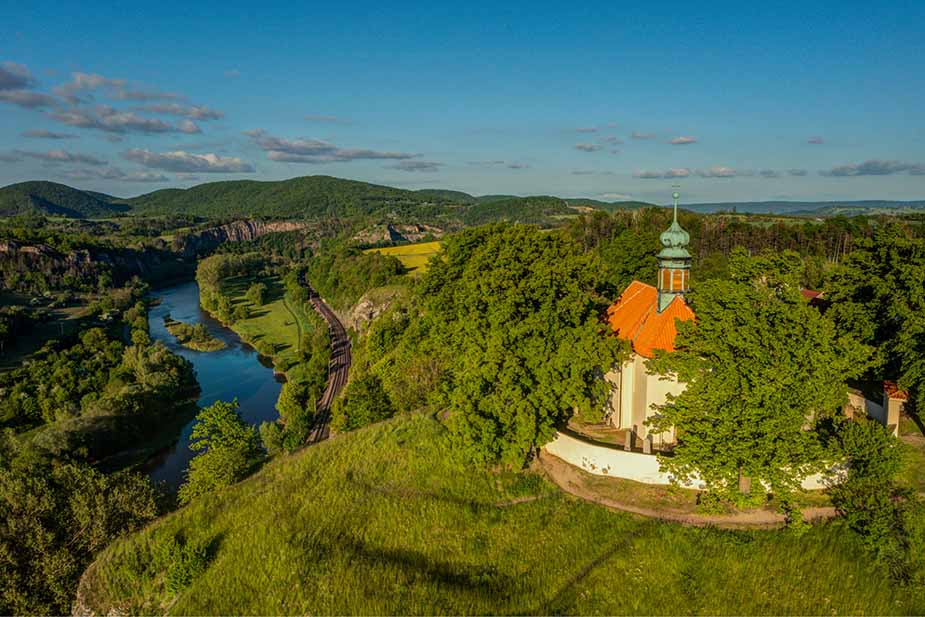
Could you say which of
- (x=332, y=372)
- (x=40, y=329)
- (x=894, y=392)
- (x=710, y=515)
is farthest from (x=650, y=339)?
(x=40, y=329)

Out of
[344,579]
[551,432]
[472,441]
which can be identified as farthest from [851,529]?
[344,579]

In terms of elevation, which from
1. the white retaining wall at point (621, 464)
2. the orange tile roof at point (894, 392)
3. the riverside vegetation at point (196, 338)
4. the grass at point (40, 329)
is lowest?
the riverside vegetation at point (196, 338)

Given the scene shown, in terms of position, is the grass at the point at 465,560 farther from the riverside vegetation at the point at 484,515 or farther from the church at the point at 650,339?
the church at the point at 650,339

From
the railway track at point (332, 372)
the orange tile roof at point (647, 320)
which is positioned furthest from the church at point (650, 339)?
the railway track at point (332, 372)

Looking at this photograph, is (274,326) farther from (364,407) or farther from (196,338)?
(364,407)

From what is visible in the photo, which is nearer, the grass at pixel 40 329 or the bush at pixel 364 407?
the bush at pixel 364 407

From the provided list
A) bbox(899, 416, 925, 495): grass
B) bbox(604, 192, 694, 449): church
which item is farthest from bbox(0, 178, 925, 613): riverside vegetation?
bbox(604, 192, 694, 449): church

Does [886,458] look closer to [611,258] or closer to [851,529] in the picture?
[851,529]
